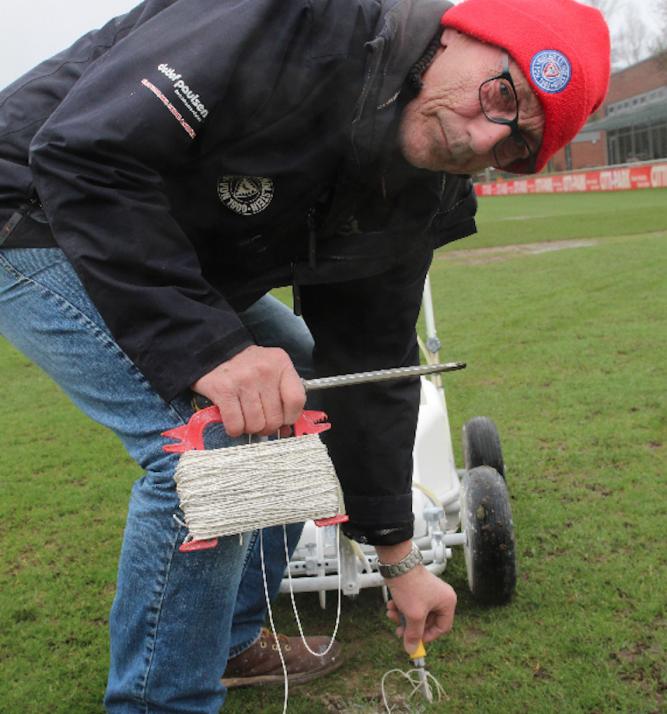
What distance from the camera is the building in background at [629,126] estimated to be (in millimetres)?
47844

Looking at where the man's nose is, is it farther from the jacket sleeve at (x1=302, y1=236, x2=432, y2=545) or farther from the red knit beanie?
the jacket sleeve at (x1=302, y1=236, x2=432, y2=545)

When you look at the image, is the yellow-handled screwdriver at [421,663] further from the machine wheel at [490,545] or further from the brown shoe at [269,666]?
the machine wheel at [490,545]

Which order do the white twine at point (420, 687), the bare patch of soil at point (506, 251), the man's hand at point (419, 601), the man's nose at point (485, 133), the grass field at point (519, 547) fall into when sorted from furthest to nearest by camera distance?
the bare patch of soil at point (506, 251), the grass field at point (519, 547), the white twine at point (420, 687), the man's hand at point (419, 601), the man's nose at point (485, 133)

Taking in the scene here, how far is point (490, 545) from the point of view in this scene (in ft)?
8.89

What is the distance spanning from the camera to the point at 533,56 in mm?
1620

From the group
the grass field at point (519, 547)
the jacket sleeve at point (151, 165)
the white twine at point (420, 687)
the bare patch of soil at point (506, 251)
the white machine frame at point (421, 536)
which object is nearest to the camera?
the jacket sleeve at point (151, 165)

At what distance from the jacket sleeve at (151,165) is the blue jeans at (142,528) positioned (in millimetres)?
94

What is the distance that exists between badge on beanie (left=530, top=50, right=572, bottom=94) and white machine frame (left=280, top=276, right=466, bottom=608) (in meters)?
1.35

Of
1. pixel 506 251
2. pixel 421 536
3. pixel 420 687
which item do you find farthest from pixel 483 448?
pixel 506 251

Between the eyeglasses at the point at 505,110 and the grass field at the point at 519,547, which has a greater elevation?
the eyeglasses at the point at 505,110

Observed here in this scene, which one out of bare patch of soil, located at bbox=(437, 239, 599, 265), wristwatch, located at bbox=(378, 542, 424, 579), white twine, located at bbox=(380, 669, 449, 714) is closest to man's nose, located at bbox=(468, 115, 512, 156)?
wristwatch, located at bbox=(378, 542, 424, 579)

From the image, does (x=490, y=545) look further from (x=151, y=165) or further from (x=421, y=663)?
(x=151, y=165)

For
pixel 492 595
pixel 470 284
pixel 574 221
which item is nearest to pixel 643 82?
pixel 574 221

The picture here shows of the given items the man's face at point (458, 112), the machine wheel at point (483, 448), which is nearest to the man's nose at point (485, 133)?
the man's face at point (458, 112)
